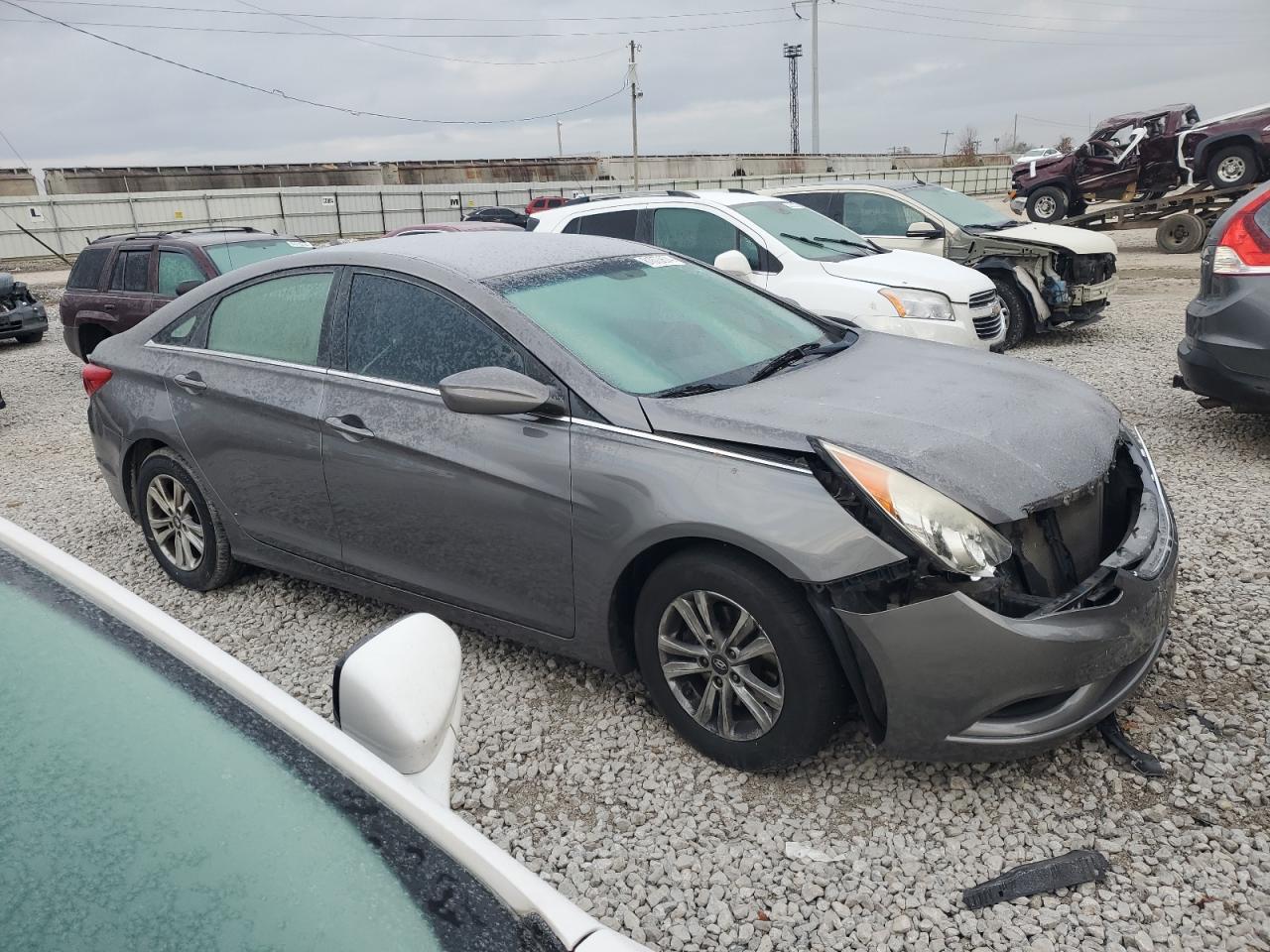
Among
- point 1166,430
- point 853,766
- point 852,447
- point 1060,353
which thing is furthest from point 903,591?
point 1060,353

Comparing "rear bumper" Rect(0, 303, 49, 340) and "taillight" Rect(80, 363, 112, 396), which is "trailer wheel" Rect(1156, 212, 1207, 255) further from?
"rear bumper" Rect(0, 303, 49, 340)

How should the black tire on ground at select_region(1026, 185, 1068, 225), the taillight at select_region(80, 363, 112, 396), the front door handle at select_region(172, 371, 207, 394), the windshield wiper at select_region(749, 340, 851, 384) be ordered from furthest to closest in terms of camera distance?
1. the black tire on ground at select_region(1026, 185, 1068, 225)
2. the taillight at select_region(80, 363, 112, 396)
3. the front door handle at select_region(172, 371, 207, 394)
4. the windshield wiper at select_region(749, 340, 851, 384)

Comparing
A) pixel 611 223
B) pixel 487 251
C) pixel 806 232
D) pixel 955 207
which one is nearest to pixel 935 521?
pixel 487 251

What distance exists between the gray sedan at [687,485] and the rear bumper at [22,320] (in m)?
11.5

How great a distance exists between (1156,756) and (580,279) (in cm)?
252

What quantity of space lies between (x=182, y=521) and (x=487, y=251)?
2012 millimetres

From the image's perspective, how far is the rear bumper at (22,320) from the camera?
13695mm

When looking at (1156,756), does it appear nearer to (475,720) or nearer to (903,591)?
(903,591)

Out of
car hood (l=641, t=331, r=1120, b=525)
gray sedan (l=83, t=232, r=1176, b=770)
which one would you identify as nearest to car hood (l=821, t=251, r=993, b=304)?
gray sedan (l=83, t=232, r=1176, b=770)

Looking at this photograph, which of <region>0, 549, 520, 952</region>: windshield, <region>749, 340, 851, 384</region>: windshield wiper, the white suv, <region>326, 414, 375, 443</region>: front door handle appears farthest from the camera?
the white suv

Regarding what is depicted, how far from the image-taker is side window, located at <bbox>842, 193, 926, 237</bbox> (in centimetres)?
1061

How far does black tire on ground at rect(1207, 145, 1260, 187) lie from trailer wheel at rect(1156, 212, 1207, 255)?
2.29ft

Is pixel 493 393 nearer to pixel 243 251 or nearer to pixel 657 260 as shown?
pixel 657 260

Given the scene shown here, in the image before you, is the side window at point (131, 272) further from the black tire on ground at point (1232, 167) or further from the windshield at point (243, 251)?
the black tire on ground at point (1232, 167)
